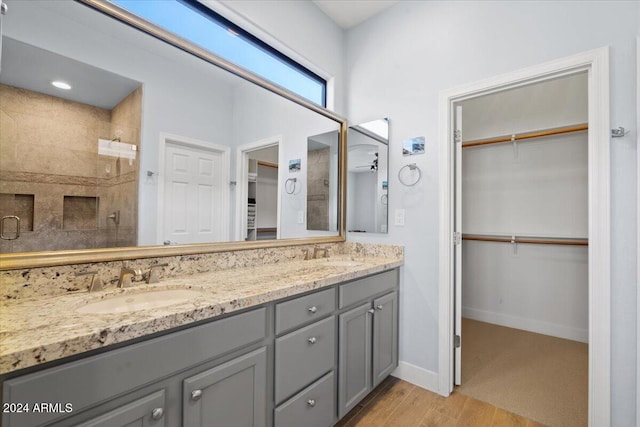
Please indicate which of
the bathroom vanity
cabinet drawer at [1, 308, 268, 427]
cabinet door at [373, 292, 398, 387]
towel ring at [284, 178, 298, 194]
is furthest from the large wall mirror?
cabinet door at [373, 292, 398, 387]

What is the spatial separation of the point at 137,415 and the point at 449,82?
2446 millimetres

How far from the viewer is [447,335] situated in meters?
2.05

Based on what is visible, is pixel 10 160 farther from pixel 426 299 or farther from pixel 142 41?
pixel 426 299

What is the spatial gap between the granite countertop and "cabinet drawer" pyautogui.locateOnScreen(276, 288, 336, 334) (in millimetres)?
57

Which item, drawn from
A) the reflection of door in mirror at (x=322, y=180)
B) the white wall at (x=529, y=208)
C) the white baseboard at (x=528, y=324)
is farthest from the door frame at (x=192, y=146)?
the white baseboard at (x=528, y=324)

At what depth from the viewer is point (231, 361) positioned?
1107mm

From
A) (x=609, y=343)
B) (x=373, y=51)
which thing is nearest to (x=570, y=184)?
(x=609, y=343)

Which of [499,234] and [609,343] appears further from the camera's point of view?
[499,234]

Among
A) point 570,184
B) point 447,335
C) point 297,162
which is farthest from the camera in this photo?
point 570,184

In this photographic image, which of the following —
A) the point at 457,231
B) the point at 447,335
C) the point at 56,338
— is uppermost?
the point at 457,231

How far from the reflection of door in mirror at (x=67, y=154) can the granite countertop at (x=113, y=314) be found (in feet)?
0.90

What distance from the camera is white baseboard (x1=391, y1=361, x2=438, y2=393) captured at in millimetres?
2098

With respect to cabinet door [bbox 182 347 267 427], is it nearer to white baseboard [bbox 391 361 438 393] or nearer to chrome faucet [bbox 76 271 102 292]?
chrome faucet [bbox 76 271 102 292]

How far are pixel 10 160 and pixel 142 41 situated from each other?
78cm
